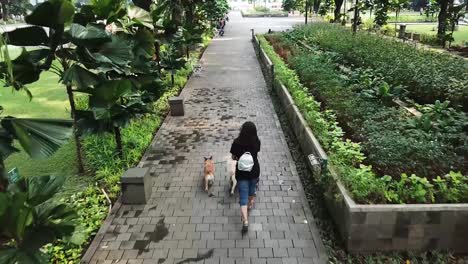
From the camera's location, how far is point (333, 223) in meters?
5.07

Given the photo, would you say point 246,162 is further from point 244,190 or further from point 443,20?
point 443,20

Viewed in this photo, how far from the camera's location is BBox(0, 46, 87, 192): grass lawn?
6.97 m

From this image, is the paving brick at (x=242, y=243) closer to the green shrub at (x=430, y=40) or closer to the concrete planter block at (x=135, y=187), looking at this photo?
the concrete planter block at (x=135, y=187)

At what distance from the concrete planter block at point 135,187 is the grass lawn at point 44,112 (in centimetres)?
94

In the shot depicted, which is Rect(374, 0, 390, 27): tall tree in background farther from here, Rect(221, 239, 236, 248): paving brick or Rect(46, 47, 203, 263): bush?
Rect(221, 239, 236, 248): paving brick

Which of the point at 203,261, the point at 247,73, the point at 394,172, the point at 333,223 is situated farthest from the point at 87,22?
the point at 247,73

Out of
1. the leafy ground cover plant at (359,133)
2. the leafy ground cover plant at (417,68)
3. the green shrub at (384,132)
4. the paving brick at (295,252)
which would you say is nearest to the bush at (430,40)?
the leafy ground cover plant at (417,68)

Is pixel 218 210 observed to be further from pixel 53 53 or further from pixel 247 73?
pixel 247 73

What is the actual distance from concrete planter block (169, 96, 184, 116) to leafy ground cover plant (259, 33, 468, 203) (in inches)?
111

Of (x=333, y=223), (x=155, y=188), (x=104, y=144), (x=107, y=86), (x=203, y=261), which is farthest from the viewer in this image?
(x=104, y=144)

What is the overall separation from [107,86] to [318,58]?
29.7 feet

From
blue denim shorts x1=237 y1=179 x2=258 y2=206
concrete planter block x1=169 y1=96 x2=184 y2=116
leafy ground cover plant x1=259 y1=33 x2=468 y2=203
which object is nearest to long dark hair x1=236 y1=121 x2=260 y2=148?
blue denim shorts x1=237 y1=179 x2=258 y2=206

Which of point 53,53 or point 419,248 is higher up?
point 53,53

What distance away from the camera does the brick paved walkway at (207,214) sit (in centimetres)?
454
